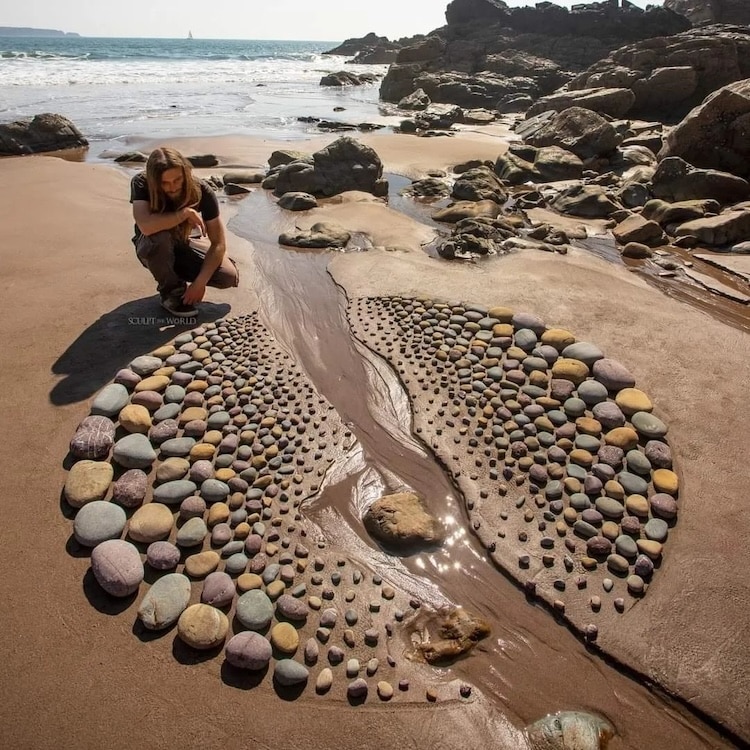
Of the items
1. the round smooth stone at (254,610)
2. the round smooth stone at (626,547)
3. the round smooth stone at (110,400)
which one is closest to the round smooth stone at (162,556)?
the round smooth stone at (254,610)

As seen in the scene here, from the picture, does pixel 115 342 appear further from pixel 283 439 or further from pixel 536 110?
pixel 536 110

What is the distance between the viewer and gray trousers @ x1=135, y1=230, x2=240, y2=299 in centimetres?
452

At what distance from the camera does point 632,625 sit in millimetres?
2570

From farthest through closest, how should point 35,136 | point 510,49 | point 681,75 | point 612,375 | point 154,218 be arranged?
1. point 510,49
2. point 681,75
3. point 35,136
4. point 154,218
5. point 612,375

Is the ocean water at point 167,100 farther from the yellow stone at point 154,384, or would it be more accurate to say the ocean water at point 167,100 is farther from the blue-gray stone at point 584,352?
the blue-gray stone at point 584,352

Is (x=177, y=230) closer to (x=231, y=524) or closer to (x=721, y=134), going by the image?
(x=231, y=524)

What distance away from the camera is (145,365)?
155 inches

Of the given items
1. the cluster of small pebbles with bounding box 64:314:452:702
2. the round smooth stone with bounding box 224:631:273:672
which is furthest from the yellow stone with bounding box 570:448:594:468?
the round smooth stone with bounding box 224:631:273:672

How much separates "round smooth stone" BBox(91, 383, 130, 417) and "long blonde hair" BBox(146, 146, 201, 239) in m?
1.54

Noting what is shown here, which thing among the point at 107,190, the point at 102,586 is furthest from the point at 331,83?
the point at 102,586

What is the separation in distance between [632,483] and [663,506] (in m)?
0.22

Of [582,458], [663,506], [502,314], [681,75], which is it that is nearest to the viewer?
[663,506]

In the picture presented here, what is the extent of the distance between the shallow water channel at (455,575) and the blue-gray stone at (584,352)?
150 centimetres

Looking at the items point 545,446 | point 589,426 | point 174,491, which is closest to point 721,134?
point 589,426
